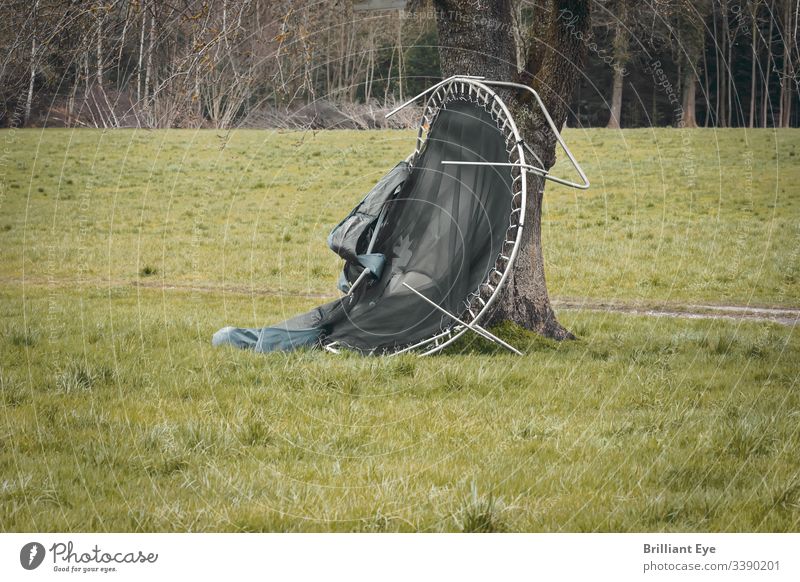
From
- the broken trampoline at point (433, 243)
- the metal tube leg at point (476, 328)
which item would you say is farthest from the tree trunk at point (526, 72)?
the metal tube leg at point (476, 328)

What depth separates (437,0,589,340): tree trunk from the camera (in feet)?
29.6

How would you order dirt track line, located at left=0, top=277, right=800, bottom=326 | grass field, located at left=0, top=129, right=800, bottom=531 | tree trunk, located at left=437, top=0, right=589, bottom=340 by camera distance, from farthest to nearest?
1. dirt track line, located at left=0, top=277, right=800, bottom=326
2. tree trunk, located at left=437, top=0, right=589, bottom=340
3. grass field, located at left=0, top=129, right=800, bottom=531

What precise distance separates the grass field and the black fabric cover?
0.65 meters

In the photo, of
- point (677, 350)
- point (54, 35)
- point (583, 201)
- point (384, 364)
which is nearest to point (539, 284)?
point (677, 350)

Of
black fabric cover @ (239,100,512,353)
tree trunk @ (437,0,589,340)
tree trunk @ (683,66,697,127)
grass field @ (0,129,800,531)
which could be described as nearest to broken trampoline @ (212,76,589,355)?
black fabric cover @ (239,100,512,353)

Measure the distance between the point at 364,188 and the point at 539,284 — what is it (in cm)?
1353

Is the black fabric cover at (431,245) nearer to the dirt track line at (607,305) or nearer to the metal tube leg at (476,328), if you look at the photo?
the metal tube leg at (476,328)

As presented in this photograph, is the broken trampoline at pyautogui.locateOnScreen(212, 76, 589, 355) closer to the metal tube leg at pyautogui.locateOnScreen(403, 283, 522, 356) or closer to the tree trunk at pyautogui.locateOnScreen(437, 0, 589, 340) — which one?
the metal tube leg at pyautogui.locateOnScreen(403, 283, 522, 356)

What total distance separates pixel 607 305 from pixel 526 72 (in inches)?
182

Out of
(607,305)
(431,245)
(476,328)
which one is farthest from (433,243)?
(607,305)

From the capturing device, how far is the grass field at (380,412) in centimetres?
475

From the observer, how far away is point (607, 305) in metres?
12.8

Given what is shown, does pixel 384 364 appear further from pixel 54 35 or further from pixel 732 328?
pixel 732 328

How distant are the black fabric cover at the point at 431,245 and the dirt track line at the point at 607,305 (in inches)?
151
